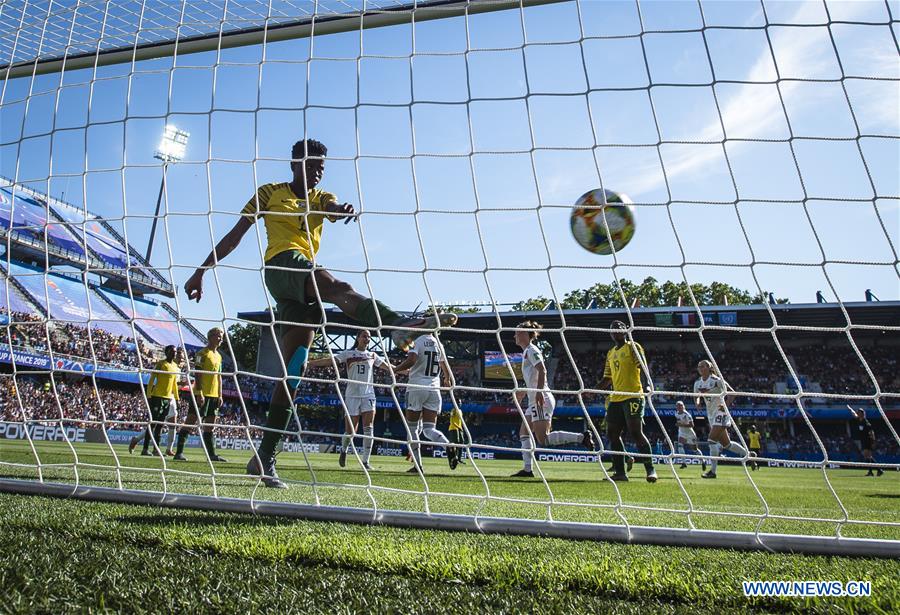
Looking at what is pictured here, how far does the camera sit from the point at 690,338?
2902 centimetres

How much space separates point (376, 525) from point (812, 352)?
30612 mm

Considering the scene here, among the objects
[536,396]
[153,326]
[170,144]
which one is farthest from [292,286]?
[153,326]

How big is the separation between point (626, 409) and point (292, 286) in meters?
4.60

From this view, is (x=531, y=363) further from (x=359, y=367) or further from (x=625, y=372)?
(x=359, y=367)

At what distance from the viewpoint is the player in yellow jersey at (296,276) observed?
3484 mm

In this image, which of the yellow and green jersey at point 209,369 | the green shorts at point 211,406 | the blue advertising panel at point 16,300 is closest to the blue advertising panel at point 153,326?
the blue advertising panel at point 16,300

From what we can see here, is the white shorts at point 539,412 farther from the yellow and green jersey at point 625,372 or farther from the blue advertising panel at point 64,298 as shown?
the blue advertising panel at point 64,298

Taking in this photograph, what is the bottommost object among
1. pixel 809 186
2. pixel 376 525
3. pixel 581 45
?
pixel 376 525

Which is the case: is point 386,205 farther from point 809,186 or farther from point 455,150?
point 809,186

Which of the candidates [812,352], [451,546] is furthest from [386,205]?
[812,352]

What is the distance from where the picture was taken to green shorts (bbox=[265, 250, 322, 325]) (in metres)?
3.63

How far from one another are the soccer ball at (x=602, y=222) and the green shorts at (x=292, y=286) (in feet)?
5.21

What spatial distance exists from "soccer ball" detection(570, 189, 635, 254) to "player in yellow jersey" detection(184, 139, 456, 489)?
1.14 metres

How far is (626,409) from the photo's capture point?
23.1 feet
